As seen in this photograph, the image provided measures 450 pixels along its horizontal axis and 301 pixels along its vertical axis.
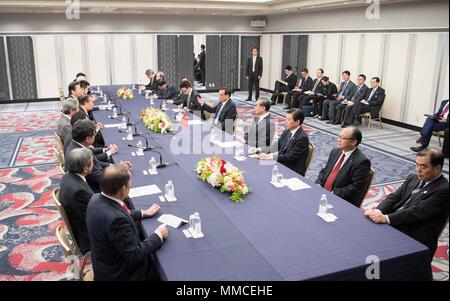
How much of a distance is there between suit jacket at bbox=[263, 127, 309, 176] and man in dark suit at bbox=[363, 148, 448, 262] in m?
1.73

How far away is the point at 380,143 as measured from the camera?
9.31 meters

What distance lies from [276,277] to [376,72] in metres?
10.2

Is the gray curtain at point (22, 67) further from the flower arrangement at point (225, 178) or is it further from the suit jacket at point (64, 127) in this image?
the flower arrangement at point (225, 178)

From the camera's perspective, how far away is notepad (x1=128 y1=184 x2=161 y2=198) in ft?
12.9

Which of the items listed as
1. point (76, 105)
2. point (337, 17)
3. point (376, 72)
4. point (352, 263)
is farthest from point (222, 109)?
point (337, 17)

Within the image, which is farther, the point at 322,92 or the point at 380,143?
the point at 322,92

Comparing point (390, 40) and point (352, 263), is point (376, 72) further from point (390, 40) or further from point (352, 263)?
point (352, 263)

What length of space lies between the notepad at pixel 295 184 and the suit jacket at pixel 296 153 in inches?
31.2

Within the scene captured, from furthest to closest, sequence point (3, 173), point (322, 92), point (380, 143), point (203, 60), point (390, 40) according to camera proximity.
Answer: point (203, 60) → point (322, 92) → point (390, 40) → point (380, 143) → point (3, 173)

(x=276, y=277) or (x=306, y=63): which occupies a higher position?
(x=306, y=63)

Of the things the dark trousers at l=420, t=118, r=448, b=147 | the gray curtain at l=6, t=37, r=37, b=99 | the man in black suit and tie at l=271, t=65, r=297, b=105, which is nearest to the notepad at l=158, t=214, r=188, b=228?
the dark trousers at l=420, t=118, r=448, b=147

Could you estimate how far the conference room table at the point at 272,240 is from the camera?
263 cm

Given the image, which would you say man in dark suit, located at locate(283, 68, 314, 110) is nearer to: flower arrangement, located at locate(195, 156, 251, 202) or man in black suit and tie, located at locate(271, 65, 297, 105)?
man in black suit and tie, located at locate(271, 65, 297, 105)

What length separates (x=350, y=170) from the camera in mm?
4238
